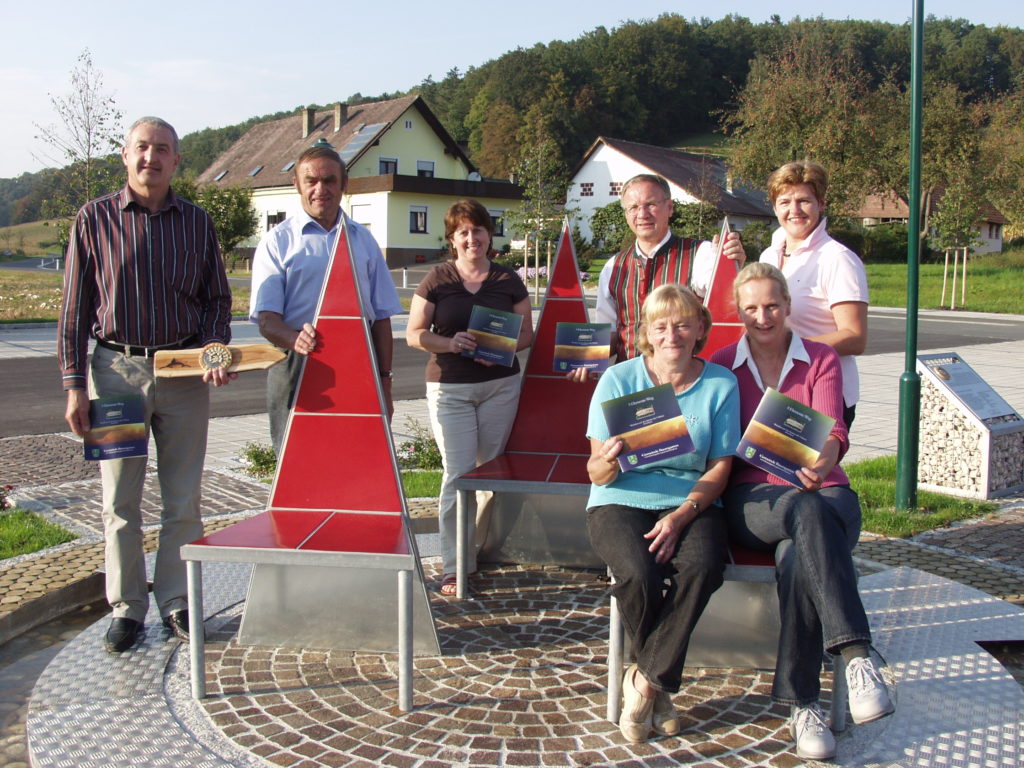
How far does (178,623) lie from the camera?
4.07 m

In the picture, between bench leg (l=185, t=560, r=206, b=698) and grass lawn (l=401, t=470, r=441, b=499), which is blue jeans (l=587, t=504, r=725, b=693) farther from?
grass lawn (l=401, t=470, r=441, b=499)

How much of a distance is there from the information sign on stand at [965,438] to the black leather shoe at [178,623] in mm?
5379

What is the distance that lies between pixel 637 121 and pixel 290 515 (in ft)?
305

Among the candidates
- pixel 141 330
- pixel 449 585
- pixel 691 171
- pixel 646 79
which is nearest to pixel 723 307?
pixel 449 585

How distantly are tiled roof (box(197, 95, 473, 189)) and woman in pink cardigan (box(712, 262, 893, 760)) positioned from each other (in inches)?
1909

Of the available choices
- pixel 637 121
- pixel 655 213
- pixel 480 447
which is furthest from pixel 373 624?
pixel 637 121

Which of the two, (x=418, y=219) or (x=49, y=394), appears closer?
(x=49, y=394)

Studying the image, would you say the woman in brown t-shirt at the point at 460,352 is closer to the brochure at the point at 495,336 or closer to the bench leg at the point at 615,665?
the brochure at the point at 495,336

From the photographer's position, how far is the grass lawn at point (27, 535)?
16.7 feet

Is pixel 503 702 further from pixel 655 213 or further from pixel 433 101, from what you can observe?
pixel 433 101

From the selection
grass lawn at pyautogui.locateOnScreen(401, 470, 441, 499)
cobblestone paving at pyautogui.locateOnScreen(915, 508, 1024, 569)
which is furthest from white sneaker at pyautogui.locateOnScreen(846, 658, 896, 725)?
grass lawn at pyautogui.locateOnScreen(401, 470, 441, 499)

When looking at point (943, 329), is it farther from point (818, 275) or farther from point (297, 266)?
point (297, 266)

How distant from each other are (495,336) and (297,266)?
3.23ft

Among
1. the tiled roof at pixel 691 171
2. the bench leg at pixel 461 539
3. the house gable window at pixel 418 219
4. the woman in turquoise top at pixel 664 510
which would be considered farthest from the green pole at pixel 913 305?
the tiled roof at pixel 691 171
